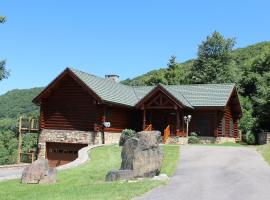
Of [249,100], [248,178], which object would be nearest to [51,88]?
[248,178]

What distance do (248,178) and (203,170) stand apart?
326cm

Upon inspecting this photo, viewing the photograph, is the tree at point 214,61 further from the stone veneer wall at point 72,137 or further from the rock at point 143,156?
the rock at point 143,156

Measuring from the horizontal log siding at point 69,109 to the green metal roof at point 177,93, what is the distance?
1183 mm

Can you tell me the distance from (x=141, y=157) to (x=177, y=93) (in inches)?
902

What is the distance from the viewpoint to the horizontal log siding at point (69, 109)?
123 feet

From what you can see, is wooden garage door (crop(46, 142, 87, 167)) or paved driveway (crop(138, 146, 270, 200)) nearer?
paved driveway (crop(138, 146, 270, 200))

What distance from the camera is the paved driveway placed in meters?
14.2

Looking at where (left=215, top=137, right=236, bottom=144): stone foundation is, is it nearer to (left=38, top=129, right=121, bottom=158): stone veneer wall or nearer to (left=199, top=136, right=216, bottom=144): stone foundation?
(left=199, top=136, right=216, bottom=144): stone foundation

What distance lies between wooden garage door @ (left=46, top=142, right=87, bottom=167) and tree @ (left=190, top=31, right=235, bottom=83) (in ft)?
115

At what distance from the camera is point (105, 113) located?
3731 centimetres

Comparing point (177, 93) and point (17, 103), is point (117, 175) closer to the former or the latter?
point (177, 93)

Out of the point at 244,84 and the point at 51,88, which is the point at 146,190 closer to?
the point at 51,88

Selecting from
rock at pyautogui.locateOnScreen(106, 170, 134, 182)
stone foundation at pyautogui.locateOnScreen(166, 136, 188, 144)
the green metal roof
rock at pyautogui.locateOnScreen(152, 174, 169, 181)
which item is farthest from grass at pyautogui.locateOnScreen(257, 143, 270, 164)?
rock at pyautogui.locateOnScreen(106, 170, 134, 182)

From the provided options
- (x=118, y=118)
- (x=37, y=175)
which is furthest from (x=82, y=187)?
(x=118, y=118)
